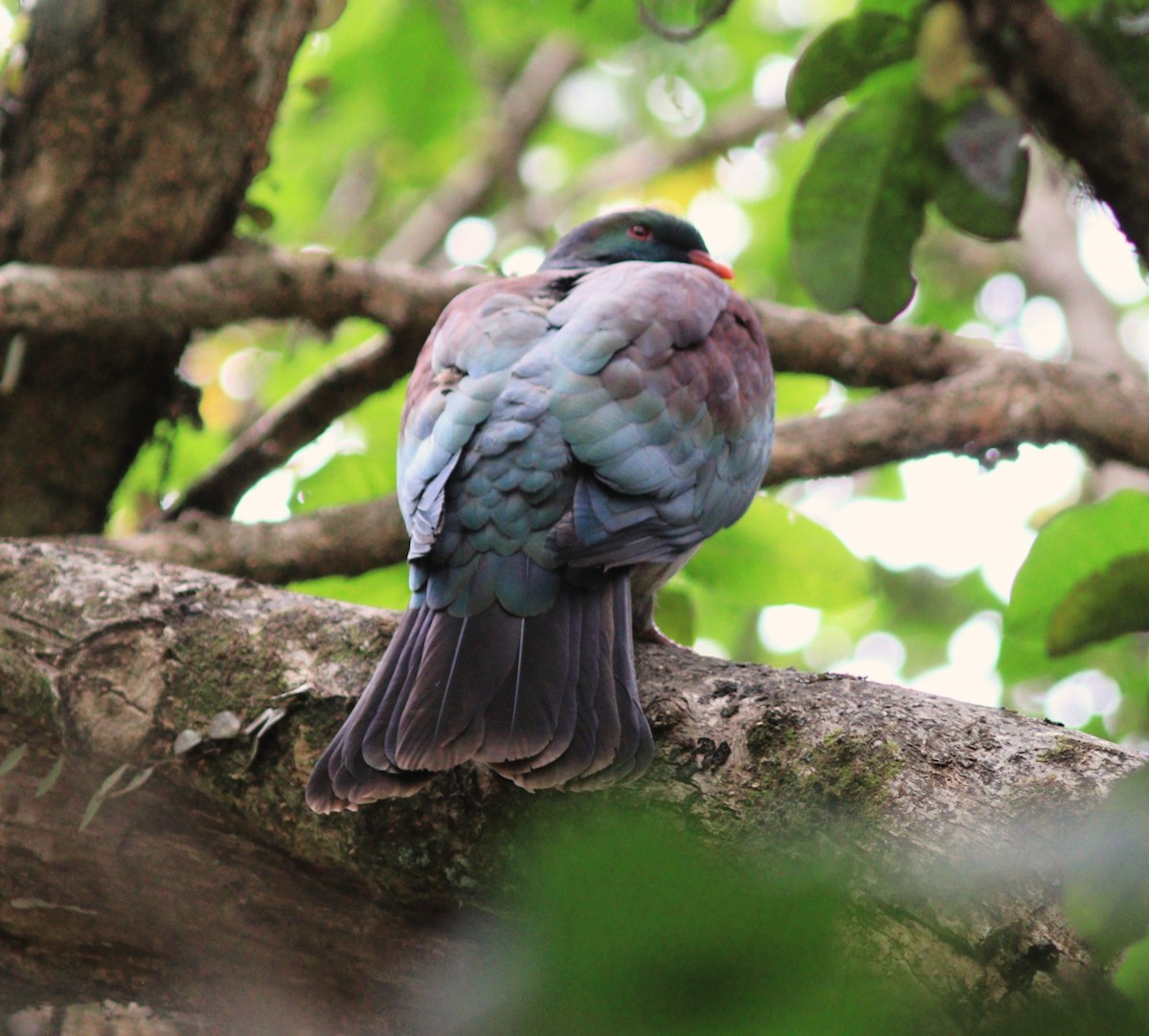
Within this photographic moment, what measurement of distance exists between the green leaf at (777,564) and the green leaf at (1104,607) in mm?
661

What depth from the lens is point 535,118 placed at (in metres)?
6.70

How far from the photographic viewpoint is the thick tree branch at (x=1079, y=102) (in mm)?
1730

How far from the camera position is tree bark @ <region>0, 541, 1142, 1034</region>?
1464 mm

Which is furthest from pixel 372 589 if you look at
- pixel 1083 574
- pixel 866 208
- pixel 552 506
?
pixel 1083 574

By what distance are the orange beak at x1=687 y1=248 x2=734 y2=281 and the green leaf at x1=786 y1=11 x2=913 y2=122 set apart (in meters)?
1.03

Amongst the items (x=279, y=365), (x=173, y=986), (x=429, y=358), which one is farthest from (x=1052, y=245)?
(x=173, y=986)

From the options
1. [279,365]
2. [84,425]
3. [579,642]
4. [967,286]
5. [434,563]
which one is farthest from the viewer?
[967,286]

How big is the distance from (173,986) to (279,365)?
3.67 m

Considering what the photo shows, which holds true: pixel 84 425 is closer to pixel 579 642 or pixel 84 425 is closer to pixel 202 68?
pixel 202 68

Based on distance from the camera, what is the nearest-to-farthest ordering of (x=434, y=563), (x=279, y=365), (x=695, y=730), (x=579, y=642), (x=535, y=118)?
(x=695, y=730), (x=579, y=642), (x=434, y=563), (x=279, y=365), (x=535, y=118)

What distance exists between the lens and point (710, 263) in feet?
12.7

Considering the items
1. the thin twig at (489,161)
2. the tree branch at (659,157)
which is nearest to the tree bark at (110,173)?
the thin twig at (489,161)

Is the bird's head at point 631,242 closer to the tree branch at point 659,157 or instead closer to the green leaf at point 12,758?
the green leaf at point 12,758

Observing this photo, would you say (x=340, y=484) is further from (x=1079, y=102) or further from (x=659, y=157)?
(x=659, y=157)
